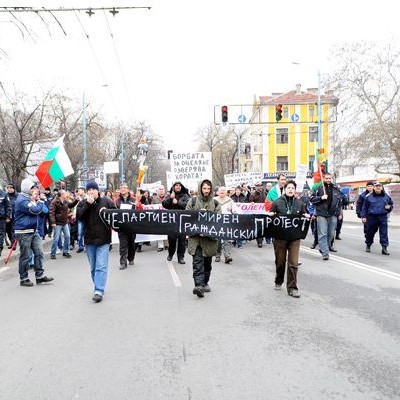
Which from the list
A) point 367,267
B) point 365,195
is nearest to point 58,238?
point 367,267

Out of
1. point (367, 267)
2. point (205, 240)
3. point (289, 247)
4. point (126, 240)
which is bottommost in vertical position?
point (367, 267)

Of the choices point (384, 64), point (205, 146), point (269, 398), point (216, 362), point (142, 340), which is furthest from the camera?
point (205, 146)

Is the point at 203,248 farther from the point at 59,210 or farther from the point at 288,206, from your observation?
the point at 59,210

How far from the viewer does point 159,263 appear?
9.91 m

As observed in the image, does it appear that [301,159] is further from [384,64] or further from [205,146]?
[384,64]

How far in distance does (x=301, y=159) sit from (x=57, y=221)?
60.2 m

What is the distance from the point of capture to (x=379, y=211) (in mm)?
11164

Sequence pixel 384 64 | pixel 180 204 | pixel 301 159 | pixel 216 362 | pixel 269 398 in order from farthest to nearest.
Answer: pixel 301 159 → pixel 384 64 → pixel 180 204 → pixel 216 362 → pixel 269 398

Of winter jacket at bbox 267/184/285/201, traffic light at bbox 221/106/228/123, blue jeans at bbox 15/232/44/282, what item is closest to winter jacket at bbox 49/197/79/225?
blue jeans at bbox 15/232/44/282

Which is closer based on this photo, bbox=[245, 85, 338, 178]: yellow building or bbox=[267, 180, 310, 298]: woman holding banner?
bbox=[267, 180, 310, 298]: woman holding banner

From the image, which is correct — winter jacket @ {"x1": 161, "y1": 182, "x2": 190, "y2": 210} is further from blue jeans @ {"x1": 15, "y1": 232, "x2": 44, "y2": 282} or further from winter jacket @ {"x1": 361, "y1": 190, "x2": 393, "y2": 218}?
winter jacket @ {"x1": 361, "y1": 190, "x2": 393, "y2": 218}

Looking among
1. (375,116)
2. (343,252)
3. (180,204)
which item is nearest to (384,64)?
(375,116)

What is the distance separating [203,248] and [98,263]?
1591 millimetres

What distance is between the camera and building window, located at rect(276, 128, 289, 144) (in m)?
68.5
